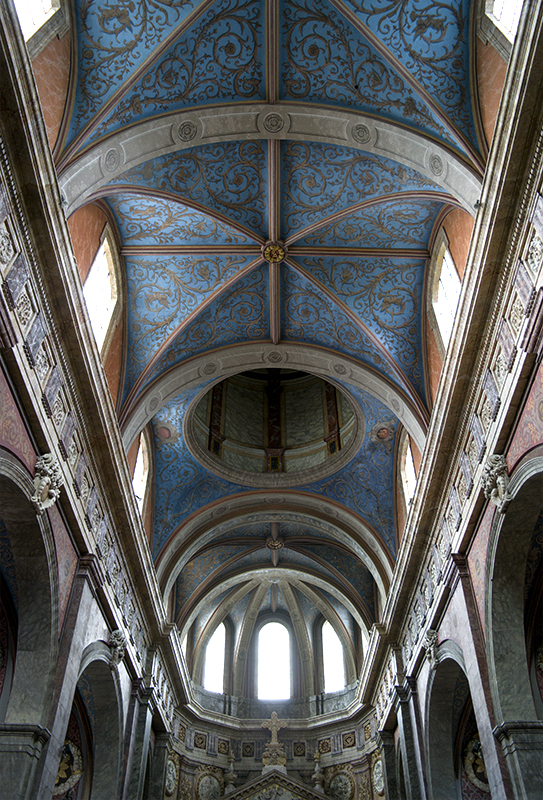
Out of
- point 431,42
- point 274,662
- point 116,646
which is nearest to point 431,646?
point 116,646

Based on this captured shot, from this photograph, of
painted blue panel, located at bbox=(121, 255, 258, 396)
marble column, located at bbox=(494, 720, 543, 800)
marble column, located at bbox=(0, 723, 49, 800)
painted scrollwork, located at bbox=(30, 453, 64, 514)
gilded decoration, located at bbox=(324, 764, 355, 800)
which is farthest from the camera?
gilded decoration, located at bbox=(324, 764, 355, 800)

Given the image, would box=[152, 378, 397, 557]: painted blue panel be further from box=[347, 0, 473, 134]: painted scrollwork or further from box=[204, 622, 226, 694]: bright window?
box=[347, 0, 473, 134]: painted scrollwork

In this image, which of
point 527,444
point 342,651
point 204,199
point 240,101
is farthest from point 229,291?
point 342,651

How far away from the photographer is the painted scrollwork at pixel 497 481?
8.96 meters

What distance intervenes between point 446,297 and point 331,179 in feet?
10.4

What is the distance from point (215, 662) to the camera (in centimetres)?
2344

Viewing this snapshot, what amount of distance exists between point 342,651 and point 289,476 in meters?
8.27

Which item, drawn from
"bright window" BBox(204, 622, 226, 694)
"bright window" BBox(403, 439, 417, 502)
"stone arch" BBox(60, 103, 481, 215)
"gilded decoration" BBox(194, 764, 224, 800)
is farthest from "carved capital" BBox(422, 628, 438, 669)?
"bright window" BBox(204, 622, 226, 694)

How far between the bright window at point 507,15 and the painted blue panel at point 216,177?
448 centimetres

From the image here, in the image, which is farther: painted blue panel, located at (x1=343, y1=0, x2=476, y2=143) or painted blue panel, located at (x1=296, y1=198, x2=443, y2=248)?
painted blue panel, located at (x1=296, y1=198, x2=443, y2=248)

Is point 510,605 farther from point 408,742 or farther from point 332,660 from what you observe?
point 332,660

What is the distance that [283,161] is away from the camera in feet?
41.1

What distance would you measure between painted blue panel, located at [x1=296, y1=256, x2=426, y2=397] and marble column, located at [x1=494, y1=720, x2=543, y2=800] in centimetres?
697

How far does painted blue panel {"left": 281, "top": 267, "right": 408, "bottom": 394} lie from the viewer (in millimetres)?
14508
